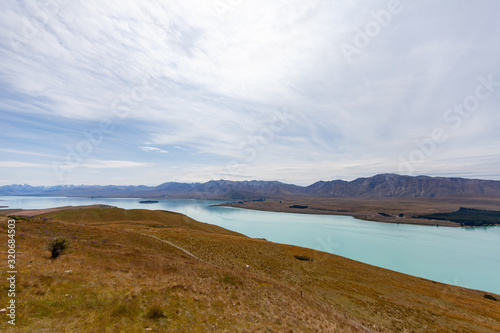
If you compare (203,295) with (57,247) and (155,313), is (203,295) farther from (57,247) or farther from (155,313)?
(57,247)

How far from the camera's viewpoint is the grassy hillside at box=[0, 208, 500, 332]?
1223 centimetres

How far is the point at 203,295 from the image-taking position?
17094 mm

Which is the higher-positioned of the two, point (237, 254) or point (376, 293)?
point (237, 254)

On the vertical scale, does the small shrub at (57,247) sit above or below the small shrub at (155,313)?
above

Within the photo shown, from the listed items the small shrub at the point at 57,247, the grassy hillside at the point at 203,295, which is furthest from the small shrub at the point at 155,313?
the small shrub at the point at 57,247

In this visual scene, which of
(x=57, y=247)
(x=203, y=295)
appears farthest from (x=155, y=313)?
(x=57, y=247)

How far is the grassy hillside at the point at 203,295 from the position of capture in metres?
12.2

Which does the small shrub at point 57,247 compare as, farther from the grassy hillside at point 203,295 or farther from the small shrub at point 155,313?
the small shrub at point 155,313

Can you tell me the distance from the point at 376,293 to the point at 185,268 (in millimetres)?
26548

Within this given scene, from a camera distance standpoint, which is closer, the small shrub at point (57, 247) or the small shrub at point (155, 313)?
the small shrub at point (155, 313)

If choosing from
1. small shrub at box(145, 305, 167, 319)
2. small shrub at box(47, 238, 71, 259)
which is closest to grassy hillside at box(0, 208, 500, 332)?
small shrub at box(145, 305, 167, 319)

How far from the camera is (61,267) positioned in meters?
16.8

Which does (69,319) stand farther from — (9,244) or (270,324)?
(9,244)

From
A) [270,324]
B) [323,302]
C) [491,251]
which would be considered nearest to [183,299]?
[270,324]
